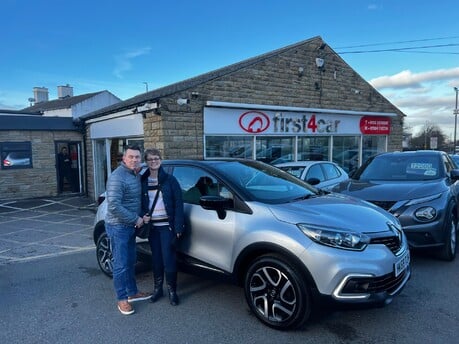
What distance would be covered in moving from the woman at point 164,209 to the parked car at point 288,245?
0.20m

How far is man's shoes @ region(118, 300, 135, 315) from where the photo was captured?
3571mm

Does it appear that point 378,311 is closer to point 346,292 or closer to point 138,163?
point 346,292

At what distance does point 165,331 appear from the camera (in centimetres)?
321

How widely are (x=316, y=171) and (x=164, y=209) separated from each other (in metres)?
5.23

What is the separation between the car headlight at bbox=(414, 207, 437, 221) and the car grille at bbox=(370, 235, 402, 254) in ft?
5.51

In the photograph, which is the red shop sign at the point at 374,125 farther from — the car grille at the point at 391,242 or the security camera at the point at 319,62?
the car grille at the point at 391,242

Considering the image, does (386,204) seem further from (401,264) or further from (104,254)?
(104,254)

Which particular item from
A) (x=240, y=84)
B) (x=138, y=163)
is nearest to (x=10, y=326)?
(x=138, y=163)

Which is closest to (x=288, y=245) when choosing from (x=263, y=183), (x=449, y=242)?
(x=263, y=183)

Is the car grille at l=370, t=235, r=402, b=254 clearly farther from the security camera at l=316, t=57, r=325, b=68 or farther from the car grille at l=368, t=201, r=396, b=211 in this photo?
the security camera at l=316, t=57, r=325, b=68

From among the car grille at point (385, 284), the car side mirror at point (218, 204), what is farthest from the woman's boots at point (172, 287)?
the car grille at point (385, 284)

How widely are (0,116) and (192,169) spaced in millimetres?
10875

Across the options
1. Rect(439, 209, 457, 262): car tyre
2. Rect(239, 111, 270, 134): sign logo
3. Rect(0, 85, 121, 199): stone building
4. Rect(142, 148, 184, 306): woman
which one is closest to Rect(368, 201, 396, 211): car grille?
Rect(439, 209, 457, 262): car tyre

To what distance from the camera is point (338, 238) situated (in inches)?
115
